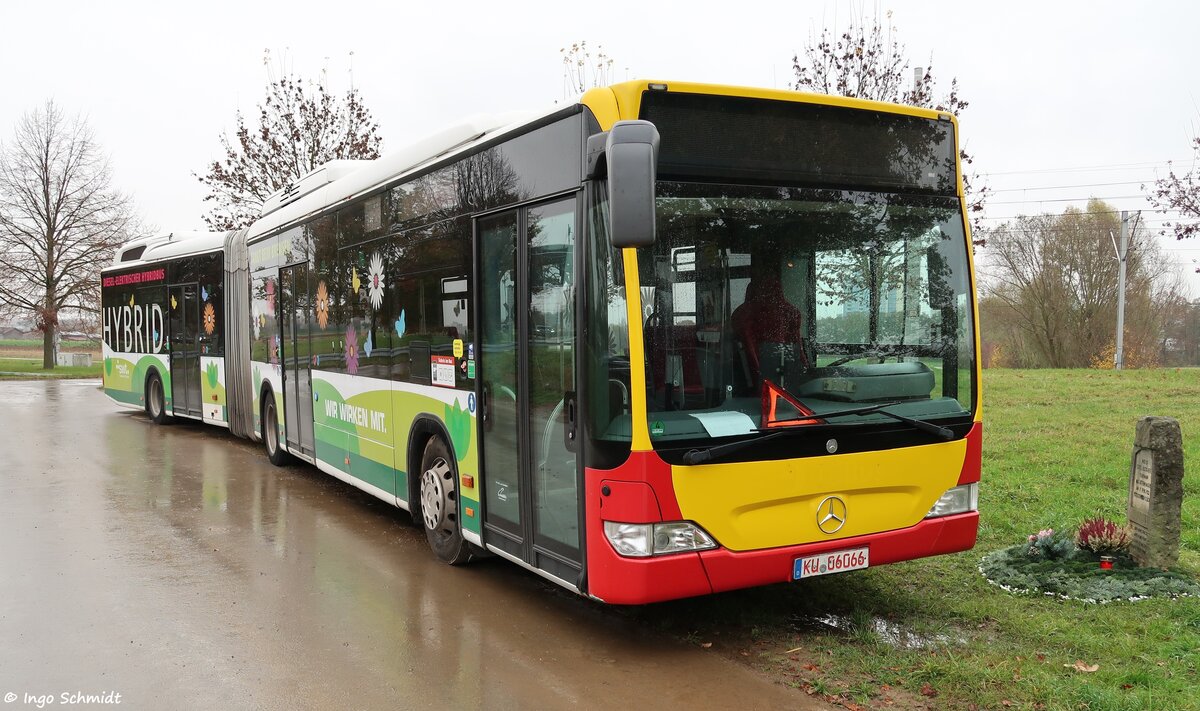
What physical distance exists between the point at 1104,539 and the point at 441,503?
4691 millimetres

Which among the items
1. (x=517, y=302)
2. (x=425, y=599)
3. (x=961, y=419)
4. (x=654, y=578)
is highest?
(x=517, y=302)

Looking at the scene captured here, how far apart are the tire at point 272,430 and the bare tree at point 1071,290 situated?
29821 mm

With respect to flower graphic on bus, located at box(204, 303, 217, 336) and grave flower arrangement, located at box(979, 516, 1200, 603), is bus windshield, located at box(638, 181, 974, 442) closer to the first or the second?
grave flower arrangement, located at box(979, 516, 1200, 603)

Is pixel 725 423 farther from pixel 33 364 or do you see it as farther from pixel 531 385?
pixel 33 364

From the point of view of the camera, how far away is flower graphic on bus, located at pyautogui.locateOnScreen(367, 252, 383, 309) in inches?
318

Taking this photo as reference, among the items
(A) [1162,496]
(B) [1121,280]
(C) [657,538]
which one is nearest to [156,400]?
(C) [657,538]

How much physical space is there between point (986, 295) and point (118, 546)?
3544cm

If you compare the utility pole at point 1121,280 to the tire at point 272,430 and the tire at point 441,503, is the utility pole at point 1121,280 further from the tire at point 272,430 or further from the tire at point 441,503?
the tire at point 441,503

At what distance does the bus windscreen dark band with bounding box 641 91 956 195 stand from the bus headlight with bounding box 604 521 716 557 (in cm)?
180

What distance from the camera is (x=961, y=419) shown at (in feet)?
17.5

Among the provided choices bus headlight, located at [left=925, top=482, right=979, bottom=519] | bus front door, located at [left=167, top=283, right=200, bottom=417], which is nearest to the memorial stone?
bus headlight, located at [left=925, top=482, right=979, bottom=519]

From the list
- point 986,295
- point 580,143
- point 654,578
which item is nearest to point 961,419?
point 654,578

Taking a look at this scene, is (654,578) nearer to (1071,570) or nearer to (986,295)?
(1071,570)

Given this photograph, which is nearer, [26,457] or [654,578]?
[654,578]
